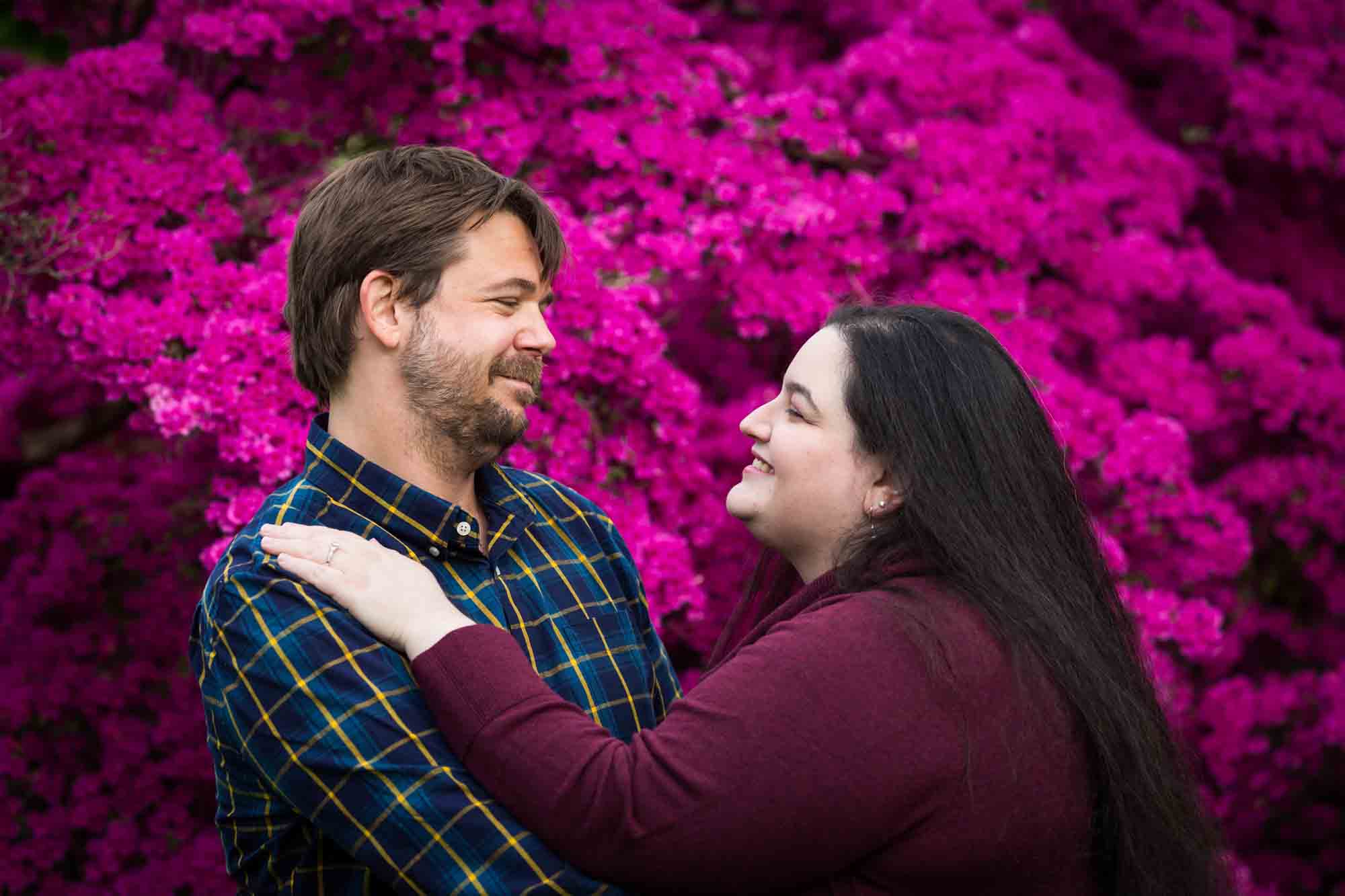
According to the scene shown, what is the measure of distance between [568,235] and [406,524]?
1.37m

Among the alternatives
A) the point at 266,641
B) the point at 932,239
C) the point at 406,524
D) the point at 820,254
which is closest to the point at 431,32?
the point at 820,254

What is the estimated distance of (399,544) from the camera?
2.04m

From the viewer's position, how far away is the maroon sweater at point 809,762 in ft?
5.40

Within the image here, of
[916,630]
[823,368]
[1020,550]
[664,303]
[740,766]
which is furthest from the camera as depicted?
[664,303]

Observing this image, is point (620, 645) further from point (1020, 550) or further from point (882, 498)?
point (1020, 550)

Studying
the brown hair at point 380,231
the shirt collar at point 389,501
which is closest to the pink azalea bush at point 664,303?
the brown hair at point 380,231

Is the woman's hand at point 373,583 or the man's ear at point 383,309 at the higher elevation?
the man's ear at point 383,309

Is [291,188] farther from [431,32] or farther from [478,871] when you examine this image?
[478,871]

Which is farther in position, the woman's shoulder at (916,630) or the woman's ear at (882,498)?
the woman's ear at (882,498)

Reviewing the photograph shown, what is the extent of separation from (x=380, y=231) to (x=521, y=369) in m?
0.33

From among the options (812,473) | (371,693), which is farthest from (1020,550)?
(371,693)

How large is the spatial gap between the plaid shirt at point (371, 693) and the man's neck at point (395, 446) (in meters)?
0.06

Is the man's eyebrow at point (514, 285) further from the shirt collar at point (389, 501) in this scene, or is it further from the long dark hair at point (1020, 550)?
the long dark hair at point (1020, 550)

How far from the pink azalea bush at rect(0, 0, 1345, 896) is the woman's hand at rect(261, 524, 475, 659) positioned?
0.99 meters
